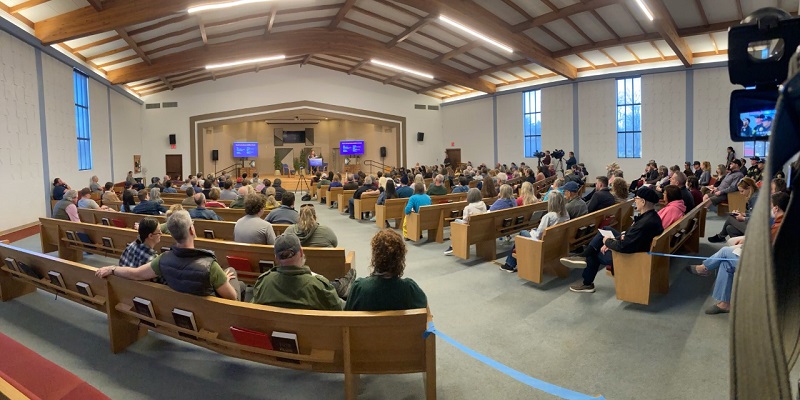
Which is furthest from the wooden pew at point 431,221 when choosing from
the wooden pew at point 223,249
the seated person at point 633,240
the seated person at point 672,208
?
the seated person at point 672,208

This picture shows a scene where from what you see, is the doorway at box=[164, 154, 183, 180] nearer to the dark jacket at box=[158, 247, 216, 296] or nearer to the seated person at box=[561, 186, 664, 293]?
the dark jacket at box=[158, 247, 216, 296]

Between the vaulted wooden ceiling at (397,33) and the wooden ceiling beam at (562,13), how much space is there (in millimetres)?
27

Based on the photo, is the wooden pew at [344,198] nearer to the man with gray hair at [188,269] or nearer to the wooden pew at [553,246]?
the wooden pew at [553,246]

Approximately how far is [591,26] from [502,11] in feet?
7.82

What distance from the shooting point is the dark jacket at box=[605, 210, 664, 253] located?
389 cm

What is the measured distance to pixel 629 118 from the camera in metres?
14.6

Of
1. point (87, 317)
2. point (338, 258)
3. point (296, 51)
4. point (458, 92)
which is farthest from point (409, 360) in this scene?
point (458, 92)

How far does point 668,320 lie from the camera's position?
359cm

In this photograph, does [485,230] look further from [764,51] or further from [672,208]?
[764,51]

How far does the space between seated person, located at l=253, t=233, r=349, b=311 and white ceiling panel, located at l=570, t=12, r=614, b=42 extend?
407 inches

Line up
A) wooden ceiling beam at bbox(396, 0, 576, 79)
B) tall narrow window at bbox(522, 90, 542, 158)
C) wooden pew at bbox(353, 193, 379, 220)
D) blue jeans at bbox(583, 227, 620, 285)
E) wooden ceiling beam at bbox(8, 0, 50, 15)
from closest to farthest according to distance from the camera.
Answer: blue jeans at bbox(583, 227, 620, 285), wooden ceiling beam at bbox(8, 0, 50, 15), wooden pew at bbox(353, 193, 379, 220), wooden ceiling beam at bbox(396, 0, 576, 79), tall narrow window at bbox(522, 90, 542, 158)

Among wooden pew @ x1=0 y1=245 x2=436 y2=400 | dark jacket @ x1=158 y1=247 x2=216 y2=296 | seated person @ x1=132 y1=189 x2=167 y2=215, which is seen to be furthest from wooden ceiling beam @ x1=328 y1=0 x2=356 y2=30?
wooden pew @ x1=0 y1=245 x2=436 y2=400

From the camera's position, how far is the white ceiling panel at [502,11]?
10.3m

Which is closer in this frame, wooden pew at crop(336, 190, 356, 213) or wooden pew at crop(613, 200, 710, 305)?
wooden pew at crop(613, 200, 710, 305)
